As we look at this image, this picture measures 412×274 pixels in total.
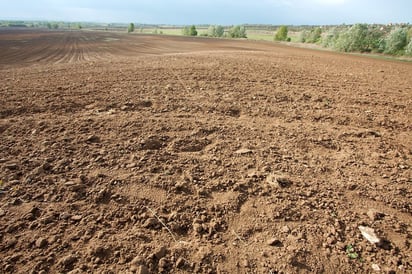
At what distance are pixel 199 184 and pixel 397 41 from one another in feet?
85.2

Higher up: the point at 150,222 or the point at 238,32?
the point at 238,32

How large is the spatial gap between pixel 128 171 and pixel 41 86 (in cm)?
433

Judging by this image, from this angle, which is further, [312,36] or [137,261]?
[312,36]

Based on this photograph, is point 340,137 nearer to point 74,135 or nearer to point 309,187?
point 309,187

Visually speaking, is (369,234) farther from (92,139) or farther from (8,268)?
(92,139)

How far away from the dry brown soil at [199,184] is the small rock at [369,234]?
0.04 metres

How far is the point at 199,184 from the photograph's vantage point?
2.71 m

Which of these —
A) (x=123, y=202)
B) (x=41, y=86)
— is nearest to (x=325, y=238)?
(x=123, y=202)

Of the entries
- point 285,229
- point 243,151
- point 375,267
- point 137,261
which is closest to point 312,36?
point 243,151

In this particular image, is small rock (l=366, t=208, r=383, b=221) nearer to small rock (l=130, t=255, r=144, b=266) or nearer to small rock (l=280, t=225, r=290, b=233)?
small rock (l=280, t=225, r=290, b=233)

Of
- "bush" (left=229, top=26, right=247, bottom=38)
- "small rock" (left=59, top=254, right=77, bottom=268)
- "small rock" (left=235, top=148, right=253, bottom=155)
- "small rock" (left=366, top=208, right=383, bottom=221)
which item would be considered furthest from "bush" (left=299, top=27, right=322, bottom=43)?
"small rock" (left=59, top=254, right=77, bottom=268)

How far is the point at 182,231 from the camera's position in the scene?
2166mm

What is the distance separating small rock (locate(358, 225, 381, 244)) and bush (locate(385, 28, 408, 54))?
25.0 metres

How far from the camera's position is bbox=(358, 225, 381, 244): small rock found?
2056 millimetres
